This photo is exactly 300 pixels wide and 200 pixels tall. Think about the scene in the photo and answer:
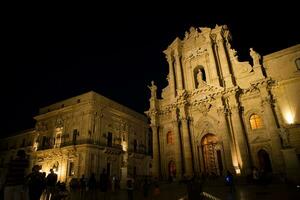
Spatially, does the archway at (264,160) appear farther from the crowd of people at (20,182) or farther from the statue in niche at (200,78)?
the crowd of people at (20,182)

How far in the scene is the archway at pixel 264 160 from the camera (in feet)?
60.6

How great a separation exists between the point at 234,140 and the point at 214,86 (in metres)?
5.74

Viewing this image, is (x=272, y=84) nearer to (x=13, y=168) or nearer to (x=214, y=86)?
(x=214, y=86)

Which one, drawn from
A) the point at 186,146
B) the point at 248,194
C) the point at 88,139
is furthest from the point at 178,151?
the point at 88,139

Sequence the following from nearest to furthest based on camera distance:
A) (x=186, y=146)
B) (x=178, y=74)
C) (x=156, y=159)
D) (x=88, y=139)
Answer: (x=186, y=146), (x=156, y=159), (x=178, y=74), (x=88, y=139)

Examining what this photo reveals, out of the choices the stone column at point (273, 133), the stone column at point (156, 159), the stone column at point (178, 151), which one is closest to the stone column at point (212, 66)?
the stone column at point (273, 133)

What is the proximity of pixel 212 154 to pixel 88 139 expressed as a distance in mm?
16955

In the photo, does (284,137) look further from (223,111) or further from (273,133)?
(223,111)

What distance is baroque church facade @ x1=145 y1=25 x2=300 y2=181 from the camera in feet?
60.4

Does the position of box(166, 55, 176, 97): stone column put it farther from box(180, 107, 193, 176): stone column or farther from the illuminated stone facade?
the illuminated stone facade

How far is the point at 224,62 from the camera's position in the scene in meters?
23.1

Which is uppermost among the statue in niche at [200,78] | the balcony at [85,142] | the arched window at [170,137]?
the statue in niche at [200,78]

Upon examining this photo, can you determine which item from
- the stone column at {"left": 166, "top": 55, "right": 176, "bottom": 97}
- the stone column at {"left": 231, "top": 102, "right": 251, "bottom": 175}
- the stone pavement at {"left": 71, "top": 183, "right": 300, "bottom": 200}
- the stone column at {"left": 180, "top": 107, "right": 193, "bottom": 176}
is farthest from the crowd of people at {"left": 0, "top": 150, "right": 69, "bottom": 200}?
the stone column at {"left": 166, "top": 55, "right": 176, "bottom": 97}

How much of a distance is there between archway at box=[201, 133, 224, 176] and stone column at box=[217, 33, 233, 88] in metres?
5.85
